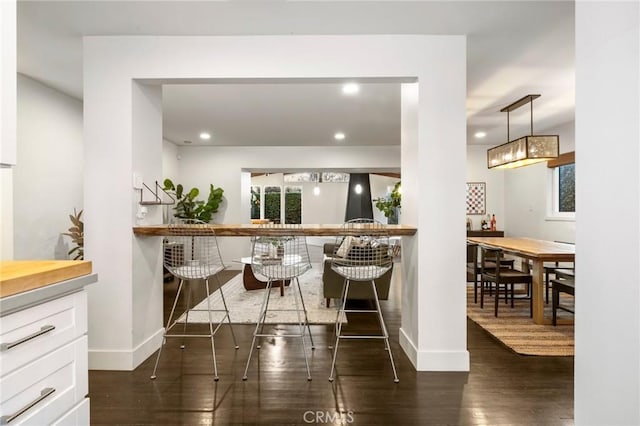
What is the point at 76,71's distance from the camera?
11.0ft

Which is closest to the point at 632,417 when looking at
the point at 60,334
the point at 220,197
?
the point at 60,334

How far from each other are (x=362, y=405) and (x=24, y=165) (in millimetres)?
4070

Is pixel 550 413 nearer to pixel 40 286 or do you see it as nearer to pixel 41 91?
pixel 40 286

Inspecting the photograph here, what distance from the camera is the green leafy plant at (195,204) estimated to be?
6.75 meters

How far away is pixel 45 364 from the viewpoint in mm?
1141

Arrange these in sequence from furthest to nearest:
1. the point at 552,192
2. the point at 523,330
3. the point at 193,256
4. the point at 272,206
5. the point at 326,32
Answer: the point at 272,206, the point at 552,192, the point at 523,330, the point at 193,256, the point at 326,32

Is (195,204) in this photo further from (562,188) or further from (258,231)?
(562,188)

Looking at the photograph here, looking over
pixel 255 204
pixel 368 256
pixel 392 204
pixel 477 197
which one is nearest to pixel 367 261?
pixel 368 256

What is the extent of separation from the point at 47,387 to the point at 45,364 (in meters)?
0.09

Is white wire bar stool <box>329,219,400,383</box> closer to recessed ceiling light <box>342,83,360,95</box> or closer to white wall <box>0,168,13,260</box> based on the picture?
recessed ceiling light <box>342,83,360,95</box>

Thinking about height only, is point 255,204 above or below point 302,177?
below

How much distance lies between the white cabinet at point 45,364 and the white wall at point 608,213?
1.91m

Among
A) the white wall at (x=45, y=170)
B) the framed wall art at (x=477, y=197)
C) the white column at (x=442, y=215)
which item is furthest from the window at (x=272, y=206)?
the white column at (x=442, y=215)

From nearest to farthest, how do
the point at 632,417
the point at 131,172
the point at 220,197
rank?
the point at 632,417, the point at 131,172, the point at 220,197
